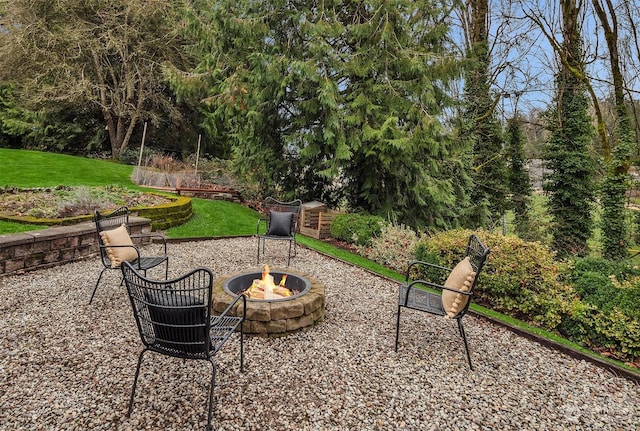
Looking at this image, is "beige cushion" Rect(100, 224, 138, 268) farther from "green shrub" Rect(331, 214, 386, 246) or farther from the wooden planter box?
the wooden planter box

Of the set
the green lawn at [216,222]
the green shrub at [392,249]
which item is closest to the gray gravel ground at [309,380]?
the green shrub at [392,249]

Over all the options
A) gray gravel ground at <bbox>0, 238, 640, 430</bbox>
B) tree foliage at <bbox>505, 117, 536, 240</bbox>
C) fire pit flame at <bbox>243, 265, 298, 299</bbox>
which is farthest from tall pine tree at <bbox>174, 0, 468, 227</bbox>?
gray gravel ground at <bbox>0, 238, 640, 430</bbox>

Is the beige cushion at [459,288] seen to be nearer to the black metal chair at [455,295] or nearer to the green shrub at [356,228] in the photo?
the black metal chair at [455,295]

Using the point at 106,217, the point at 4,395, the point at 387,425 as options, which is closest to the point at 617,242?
the point at 387,425

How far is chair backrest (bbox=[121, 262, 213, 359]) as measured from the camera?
2.21 meters

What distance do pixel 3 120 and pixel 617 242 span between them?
24371mm

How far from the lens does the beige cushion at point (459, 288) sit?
3.14m

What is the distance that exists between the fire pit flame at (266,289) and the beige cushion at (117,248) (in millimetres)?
1414

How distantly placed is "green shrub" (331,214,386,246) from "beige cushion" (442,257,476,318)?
12.7 feet

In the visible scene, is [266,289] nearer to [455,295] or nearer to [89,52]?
[455,295]

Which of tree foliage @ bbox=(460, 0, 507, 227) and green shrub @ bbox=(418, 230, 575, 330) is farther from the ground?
tree foliage @ bbox=(460, 0, 507, 227)

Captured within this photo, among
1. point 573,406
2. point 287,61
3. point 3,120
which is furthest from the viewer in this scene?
point 3,120

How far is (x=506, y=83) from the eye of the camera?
1122 cm

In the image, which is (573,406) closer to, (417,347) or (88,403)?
(417,347)
